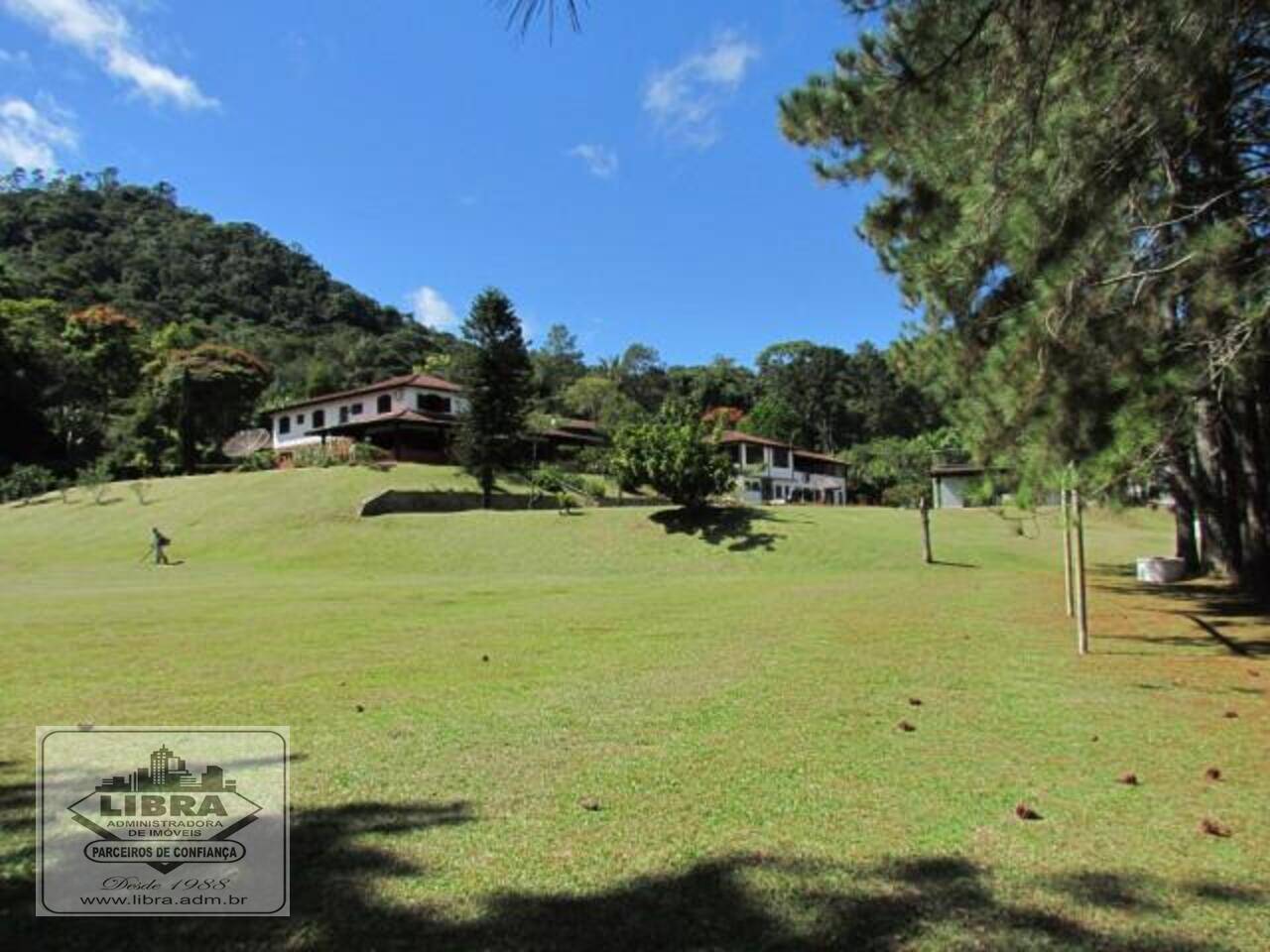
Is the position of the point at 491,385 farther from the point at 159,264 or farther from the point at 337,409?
the point at 159,264

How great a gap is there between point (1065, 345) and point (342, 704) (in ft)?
24.1

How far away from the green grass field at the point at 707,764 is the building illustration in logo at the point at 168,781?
1.20ft

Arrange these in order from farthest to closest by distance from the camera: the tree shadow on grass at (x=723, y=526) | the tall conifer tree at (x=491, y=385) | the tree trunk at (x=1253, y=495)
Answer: the tall conifer tree at (x=491, y=385), the tree shadow on grass at (x=723, y=526), the tree trunk at (x=1253, y=495)

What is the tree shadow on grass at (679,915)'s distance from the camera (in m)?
2.74

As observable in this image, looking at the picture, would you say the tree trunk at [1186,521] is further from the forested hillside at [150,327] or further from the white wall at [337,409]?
the forested hillside at [150,327]

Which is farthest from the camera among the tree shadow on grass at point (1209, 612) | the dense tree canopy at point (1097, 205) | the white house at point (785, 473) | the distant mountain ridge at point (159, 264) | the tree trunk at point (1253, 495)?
the distant mountain ridge at point (159, 264)

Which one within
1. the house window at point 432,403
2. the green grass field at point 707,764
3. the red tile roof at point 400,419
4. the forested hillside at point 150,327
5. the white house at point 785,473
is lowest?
the green grass field at point 707,764

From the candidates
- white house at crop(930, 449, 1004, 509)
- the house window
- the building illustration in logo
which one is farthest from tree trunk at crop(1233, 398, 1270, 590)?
the house window

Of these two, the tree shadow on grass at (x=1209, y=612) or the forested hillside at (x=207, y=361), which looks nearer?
the tree shadow on grass at (x=1209, y=612)

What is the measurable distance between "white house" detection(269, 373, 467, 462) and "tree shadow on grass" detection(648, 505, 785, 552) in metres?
19.3

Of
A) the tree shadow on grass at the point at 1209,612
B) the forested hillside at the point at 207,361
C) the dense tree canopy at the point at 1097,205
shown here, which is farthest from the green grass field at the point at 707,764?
the forested hillside at the point at 207,361

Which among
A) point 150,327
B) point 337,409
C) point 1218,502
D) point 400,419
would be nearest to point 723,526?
point 1218,502

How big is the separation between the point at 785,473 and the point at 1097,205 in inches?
2191

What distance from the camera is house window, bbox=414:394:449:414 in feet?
160
